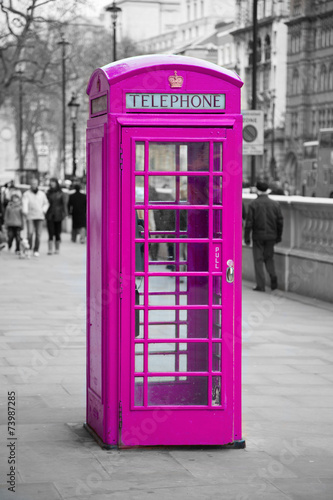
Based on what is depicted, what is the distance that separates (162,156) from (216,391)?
1409 millimetres

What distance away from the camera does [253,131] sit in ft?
64.7

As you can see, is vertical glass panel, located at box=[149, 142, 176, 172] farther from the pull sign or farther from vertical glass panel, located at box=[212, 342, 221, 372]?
vertical glass panel, located at box=[212, 342, 221, 372]

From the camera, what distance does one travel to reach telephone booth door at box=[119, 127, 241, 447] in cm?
599

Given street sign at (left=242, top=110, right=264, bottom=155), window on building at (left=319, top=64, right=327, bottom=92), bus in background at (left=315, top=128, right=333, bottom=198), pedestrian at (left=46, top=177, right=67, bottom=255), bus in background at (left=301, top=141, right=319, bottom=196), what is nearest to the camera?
street sign at (left=242, top=110, right=264, bottom=155)

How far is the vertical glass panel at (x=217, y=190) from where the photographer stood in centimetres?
605

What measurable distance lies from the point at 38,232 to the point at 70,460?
55.6ft

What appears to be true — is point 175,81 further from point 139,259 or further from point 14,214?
point 14,214

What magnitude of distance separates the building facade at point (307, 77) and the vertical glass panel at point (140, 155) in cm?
8252

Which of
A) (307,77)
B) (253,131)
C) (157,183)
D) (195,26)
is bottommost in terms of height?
(157,183)

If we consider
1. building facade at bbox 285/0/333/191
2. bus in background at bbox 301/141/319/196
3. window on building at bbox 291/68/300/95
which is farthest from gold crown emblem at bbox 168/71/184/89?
window on building at bbox 291/68/300/95

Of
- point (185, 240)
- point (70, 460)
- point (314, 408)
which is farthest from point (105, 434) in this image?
point (314, 408)

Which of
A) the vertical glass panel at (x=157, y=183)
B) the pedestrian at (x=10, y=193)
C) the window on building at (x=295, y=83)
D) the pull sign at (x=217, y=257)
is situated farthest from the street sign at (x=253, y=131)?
the window on building at (x=295, y=83)

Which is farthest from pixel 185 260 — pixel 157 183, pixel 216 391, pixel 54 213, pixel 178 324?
pixel 54 213

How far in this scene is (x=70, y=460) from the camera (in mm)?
5867
